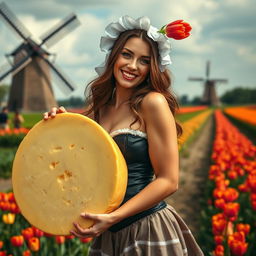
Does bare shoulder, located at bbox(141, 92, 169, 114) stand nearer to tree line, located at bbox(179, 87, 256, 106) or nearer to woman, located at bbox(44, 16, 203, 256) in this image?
woman, located at bbox(44, 16, 203, 256)

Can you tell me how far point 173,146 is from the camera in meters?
1.85

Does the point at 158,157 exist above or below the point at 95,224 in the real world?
above

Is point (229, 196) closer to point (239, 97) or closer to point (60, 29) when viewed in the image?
point (60, 29)

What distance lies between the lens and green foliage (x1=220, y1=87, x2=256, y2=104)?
10706cm

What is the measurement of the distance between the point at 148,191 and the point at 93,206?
248mm

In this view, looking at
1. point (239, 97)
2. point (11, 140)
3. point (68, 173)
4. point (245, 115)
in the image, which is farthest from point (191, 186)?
point (239, 97)

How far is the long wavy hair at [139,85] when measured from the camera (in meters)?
1.97

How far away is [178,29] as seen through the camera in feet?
6.40

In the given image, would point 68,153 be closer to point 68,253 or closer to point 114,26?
point 114,26

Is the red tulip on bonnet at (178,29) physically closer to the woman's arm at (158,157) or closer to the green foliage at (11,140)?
the woman's arm at (158,157)

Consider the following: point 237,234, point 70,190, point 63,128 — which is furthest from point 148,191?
point 237,234

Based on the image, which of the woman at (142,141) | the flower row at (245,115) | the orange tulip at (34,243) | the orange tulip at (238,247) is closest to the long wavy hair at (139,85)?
the woman at (142,141)

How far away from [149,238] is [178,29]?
971 millimetres

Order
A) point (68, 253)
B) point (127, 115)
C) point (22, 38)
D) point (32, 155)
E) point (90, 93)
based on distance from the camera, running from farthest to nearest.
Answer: point (22, 38) < point (68, 253) < point (90, 93) < point (127, 115) < point (32, 155)
